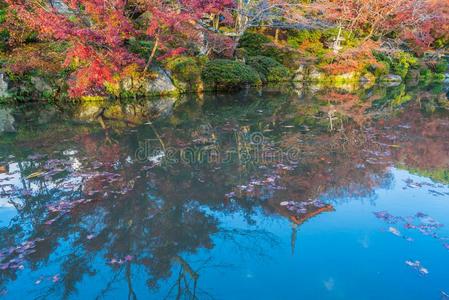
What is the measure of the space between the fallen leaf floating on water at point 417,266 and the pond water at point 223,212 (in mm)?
20

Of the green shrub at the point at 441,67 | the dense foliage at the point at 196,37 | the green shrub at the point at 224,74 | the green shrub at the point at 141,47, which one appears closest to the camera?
the dense foliage at the point at 196,37

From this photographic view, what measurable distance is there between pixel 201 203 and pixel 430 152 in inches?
202

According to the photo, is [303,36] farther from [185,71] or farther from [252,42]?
[185,71]

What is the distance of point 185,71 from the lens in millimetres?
14430

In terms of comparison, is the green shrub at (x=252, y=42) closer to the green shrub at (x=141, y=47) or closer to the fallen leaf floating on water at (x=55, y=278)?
the green shrub at (x=141, y=47)

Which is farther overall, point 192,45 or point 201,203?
point 192,45

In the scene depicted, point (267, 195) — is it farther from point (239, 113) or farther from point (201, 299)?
point (239, 113)

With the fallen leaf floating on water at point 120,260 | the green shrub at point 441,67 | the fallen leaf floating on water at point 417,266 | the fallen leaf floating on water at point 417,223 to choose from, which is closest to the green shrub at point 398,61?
the green shrub at point 441,67

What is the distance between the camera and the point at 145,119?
32.2 feet

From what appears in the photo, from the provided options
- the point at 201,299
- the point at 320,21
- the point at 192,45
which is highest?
the point at 320,21

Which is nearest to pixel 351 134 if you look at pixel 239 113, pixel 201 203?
pixel 239 113

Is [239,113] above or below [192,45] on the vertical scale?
below

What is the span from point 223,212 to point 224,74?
11463 millimetres

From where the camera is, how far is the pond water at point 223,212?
3.23 meters
